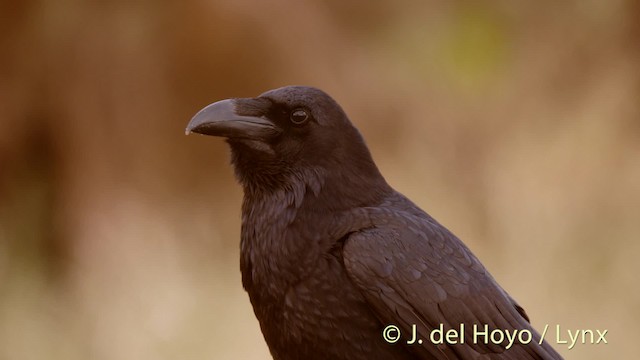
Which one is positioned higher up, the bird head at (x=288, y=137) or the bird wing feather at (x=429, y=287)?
the bird head at (x=288, y=137)

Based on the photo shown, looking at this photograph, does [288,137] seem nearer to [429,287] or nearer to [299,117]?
[299,117]

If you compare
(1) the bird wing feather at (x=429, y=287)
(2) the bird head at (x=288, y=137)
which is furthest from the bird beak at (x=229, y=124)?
(1) the bird wing feather at (x=429, y=287)

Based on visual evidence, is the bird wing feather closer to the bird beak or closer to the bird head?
the bird head

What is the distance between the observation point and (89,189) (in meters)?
6.23

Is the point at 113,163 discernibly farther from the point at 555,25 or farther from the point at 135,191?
the point at 555,25

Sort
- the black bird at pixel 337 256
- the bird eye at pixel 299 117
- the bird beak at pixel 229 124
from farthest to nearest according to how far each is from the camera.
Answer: the bird eye at pixel 299 117 → the bird beak at pixel 229 124 → the black bird at pixel 337 256

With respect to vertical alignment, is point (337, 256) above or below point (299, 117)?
below

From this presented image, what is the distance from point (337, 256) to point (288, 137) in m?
0.55

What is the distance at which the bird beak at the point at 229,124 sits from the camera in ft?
11.7

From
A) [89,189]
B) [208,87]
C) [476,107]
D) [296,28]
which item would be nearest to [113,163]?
[89,189]

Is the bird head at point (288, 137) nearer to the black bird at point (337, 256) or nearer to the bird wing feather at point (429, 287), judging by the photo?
the black bird at point (337, 256)

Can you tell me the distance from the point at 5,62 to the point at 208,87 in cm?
138

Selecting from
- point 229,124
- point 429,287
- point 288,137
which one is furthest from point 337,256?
point 229,124

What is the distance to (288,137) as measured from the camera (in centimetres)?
369
